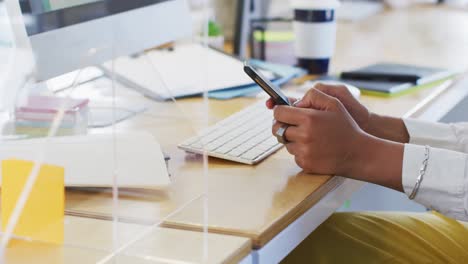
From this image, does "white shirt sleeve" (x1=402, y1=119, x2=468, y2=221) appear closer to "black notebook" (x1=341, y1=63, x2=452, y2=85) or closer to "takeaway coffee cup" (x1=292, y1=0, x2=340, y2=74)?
"black notebook" (x1=341, y1=63, x2=452, y2=85)

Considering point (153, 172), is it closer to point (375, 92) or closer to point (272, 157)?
point (272, 157)

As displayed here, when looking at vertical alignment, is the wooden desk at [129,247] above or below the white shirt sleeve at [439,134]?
above

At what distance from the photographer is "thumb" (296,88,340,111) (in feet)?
3.42

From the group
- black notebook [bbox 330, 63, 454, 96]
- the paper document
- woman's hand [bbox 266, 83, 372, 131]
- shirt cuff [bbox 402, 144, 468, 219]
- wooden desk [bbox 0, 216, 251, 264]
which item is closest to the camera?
wooden desk [bbox 0, 216, 251, 264]

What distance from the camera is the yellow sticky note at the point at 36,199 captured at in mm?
767

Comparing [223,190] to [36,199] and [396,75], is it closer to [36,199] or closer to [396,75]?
[36,199]

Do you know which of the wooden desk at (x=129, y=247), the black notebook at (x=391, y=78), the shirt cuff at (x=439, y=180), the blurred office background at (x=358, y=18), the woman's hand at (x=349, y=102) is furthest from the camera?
the blurred office background at (x=358, y=18)

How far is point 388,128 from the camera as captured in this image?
3.93 feet

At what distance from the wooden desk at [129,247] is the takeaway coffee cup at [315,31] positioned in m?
0.95

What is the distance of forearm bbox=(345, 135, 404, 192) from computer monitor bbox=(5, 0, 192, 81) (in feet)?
1.17

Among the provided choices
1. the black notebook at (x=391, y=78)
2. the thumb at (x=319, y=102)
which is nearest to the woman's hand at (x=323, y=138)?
the thumb at (x=319, y=102)

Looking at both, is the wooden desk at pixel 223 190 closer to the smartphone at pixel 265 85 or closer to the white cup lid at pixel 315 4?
the smartphone at pixel 265 85

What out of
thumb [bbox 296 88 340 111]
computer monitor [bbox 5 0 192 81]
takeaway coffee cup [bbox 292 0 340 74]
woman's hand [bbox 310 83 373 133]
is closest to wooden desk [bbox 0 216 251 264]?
computer monitor [bbox 5 0 192 81]

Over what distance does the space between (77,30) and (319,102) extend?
35cm
